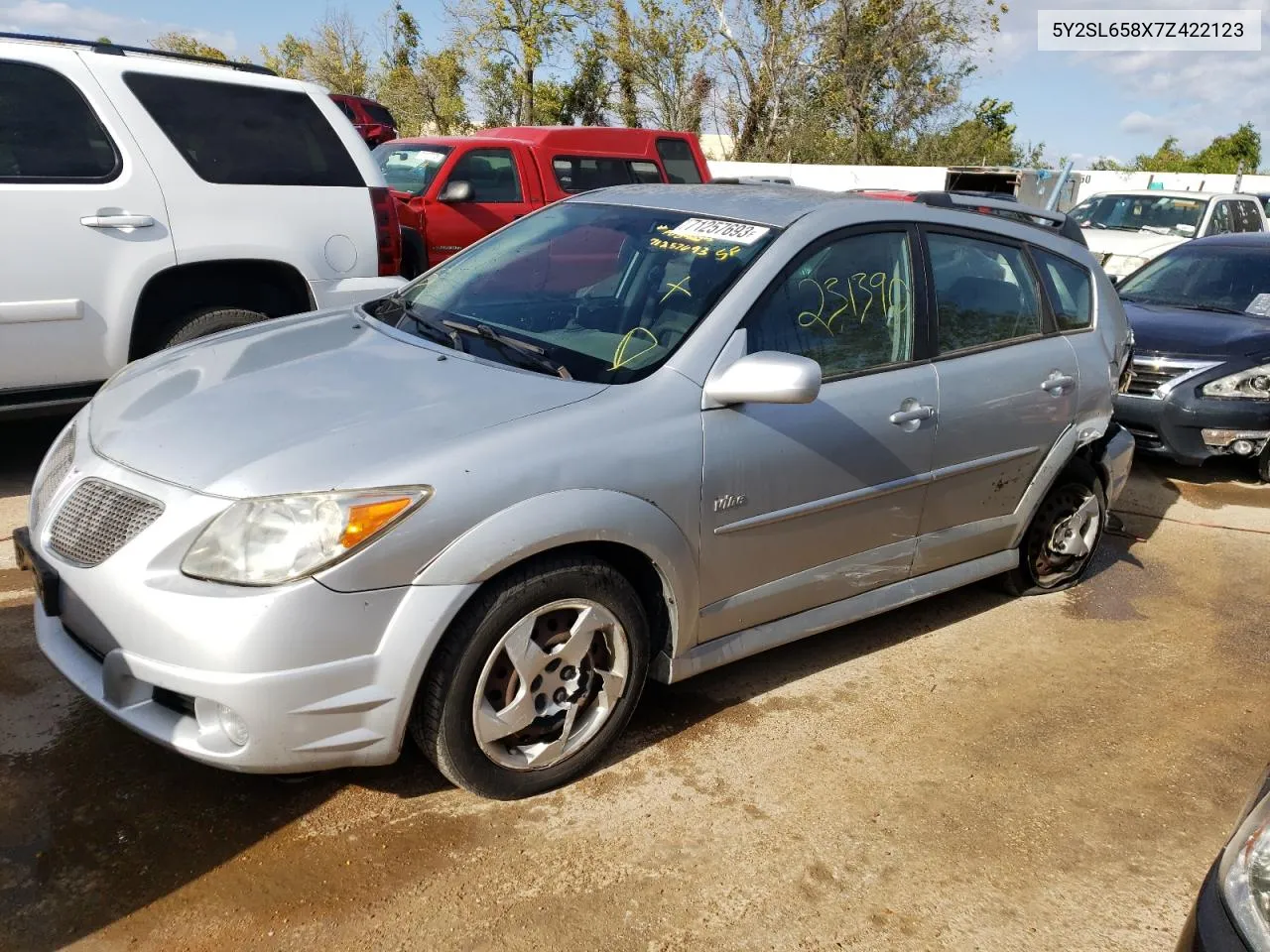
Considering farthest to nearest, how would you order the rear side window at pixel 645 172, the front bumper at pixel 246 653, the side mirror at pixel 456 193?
the rear side window at pixel 645 172
the side mirror at pixel 456 193
the front bumper at pixel 246 653

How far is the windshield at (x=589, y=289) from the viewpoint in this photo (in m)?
3.21

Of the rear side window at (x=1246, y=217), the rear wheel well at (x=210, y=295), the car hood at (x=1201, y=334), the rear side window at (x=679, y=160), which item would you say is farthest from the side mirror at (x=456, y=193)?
the rear side window at (x=1246, y=217)

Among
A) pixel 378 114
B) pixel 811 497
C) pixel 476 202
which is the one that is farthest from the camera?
pixel 378 114

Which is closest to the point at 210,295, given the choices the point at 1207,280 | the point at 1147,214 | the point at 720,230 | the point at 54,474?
the point at 54,474

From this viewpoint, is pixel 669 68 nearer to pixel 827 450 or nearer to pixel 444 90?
pixel 444 90

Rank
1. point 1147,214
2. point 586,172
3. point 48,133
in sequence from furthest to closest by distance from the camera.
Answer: point 1147,214, point 586,172, point 48,133

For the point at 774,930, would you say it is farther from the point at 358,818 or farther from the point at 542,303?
the point at 542,303

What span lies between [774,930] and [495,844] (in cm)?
75

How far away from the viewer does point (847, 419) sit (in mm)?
3443

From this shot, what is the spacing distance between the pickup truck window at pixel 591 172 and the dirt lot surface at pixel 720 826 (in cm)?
702

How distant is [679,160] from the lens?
36.4ft

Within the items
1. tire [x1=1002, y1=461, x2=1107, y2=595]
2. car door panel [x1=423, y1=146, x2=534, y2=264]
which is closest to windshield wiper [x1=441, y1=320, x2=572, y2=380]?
tire [x1=1002, y1=461, x2=1107, y2=595]

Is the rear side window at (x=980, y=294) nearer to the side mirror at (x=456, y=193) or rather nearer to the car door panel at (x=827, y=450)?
the car door panel at (x=827, y=450)

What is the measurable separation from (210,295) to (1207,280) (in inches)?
275
